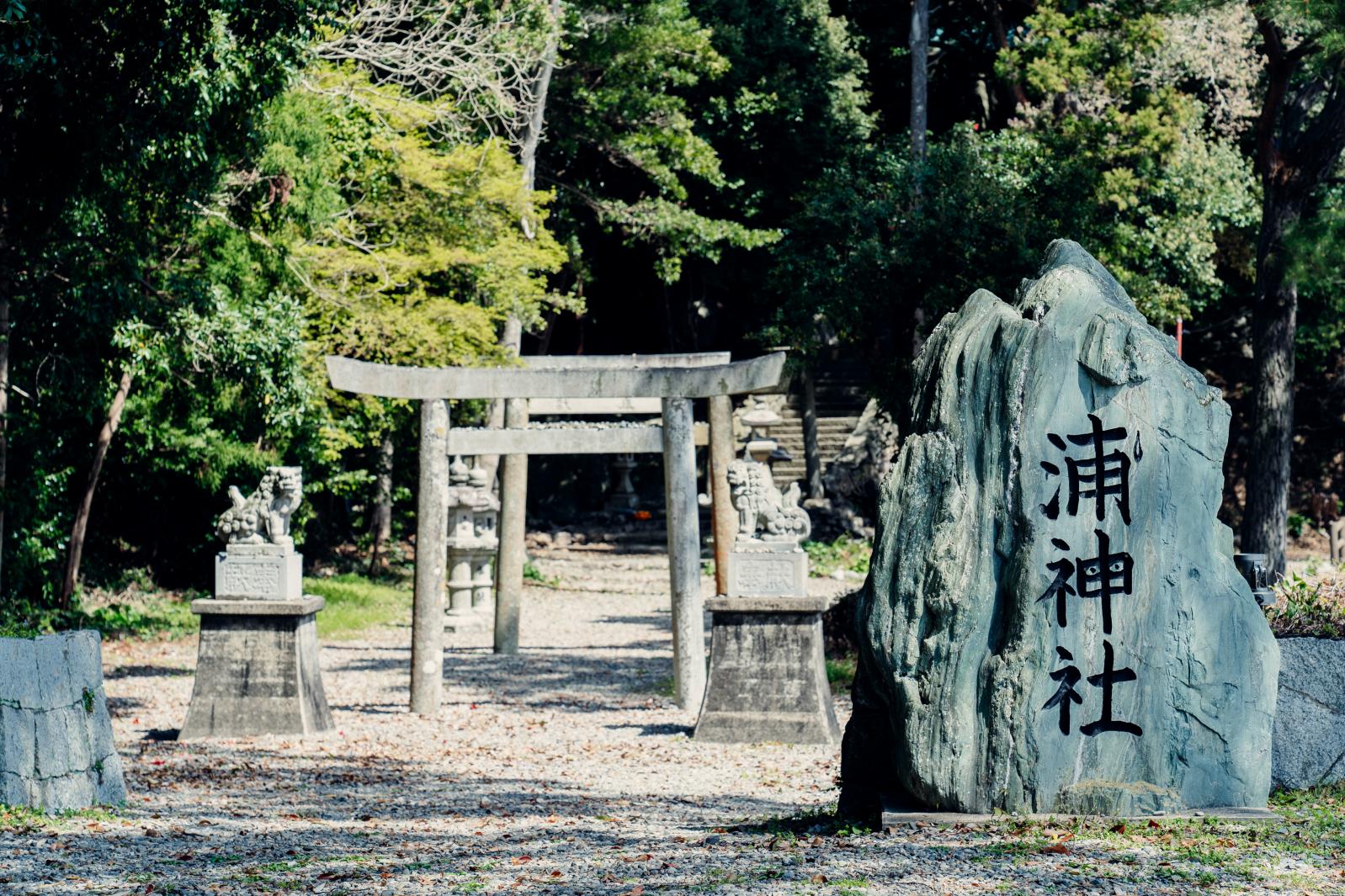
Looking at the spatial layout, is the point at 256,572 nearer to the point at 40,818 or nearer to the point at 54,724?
the point at 54,724

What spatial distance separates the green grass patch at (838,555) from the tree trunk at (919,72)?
21.5ft

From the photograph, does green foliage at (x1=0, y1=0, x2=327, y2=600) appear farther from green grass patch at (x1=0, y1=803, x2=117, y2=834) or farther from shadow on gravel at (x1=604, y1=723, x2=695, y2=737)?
shadow on gravel at (x1=604, y1=723, x2=695, y2=737)

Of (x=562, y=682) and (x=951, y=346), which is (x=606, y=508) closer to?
(x=562, y=682)

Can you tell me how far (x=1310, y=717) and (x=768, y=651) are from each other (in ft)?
13.8

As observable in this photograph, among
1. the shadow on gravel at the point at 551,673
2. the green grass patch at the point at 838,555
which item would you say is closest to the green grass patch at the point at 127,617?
the shadow on gravel at the point at 551,673

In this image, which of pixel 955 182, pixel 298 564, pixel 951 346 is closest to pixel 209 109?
pixel 298 564

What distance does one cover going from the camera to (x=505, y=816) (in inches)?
325

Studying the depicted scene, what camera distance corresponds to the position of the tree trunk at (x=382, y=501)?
75.2 feet

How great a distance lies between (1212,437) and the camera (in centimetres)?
633

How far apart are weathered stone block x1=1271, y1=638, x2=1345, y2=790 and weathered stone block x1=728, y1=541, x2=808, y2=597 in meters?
3.94

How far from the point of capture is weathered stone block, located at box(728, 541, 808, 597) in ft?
35.3

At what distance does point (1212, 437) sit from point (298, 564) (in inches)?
289

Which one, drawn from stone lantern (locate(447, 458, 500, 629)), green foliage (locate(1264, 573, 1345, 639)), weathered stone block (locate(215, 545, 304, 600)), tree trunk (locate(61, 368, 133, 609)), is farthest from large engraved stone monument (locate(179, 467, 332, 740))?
stone lantern (locate(447, 458, 500, 629))

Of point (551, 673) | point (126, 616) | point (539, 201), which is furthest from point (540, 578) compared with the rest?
A: point (551, 673)
